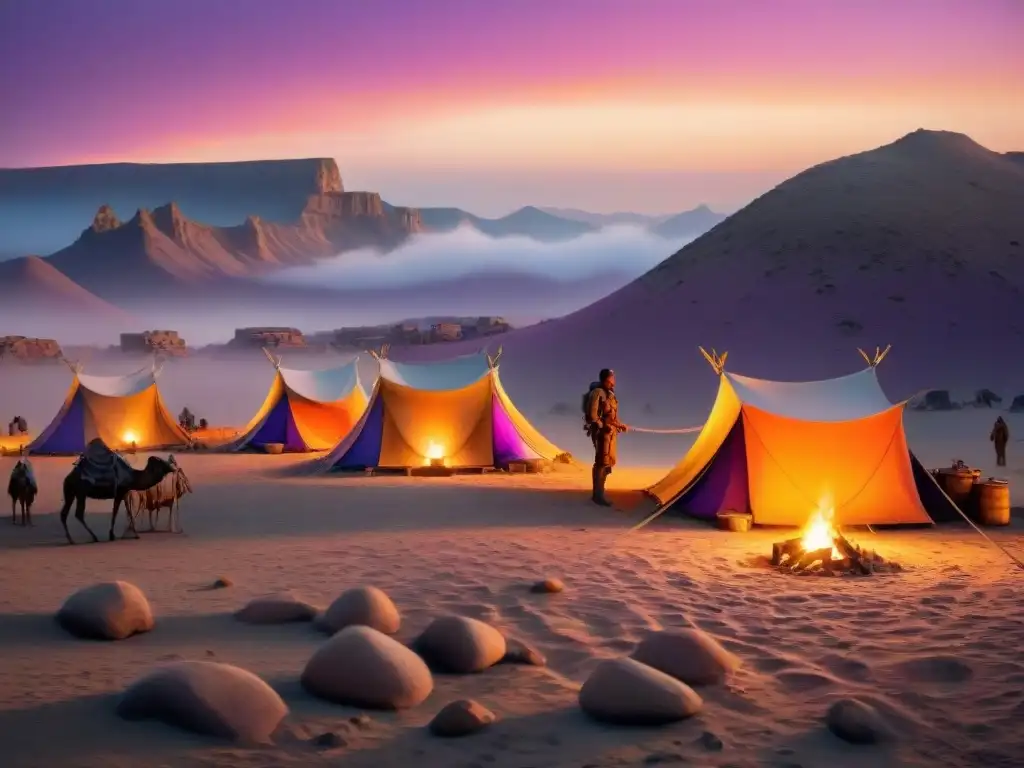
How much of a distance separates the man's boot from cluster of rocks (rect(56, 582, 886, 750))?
6.22m

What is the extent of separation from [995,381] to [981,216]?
13660 millimetres

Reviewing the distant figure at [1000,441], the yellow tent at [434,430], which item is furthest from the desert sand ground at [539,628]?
the distant figure at [1000,441]

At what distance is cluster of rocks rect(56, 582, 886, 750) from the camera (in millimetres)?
5168

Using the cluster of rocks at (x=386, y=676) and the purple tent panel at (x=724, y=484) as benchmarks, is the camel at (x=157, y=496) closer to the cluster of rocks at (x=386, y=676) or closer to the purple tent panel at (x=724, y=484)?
the cluster of rocks at (x=386, y=676)

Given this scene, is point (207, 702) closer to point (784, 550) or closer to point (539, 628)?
point (539, 628)

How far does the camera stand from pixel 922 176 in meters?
53.5

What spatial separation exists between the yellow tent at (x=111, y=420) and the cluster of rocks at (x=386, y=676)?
15.0m

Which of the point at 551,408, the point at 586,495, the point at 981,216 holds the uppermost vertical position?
the point at 981,216

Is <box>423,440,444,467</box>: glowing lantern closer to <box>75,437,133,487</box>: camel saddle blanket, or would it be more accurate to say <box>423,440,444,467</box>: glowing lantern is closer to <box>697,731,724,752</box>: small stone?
<box>75,437,133,487</box>: camel saddle blanket

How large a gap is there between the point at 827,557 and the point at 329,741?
18.0 feet

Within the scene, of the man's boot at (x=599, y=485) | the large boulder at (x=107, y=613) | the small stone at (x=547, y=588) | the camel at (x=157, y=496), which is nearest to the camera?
the large boulder at (x=107, y=613)

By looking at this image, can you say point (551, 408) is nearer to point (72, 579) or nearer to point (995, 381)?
point (995, 381)

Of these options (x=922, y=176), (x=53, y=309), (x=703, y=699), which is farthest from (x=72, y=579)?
(x=53, y=309)

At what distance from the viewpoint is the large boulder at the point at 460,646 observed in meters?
6.39
